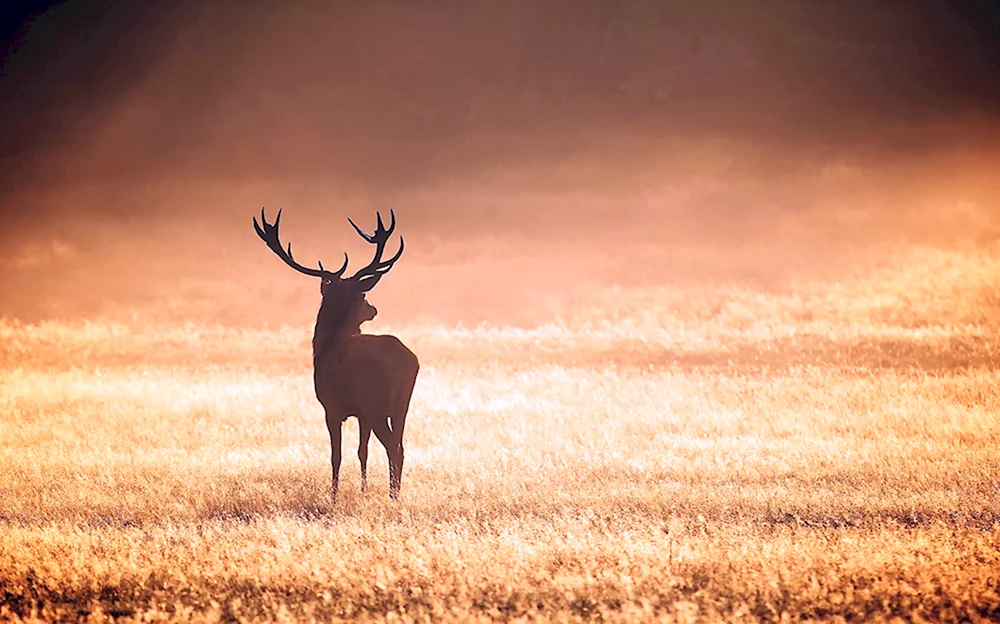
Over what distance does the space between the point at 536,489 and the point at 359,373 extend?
237 centimetres

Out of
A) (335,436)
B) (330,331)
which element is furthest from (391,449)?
(330,331)

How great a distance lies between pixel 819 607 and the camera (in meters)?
8.12

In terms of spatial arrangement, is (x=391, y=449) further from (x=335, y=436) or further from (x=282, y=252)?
(x=282, y=252)

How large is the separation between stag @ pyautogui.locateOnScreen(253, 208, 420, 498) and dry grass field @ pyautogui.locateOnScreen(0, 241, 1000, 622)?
601 mm

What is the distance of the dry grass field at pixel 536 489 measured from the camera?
8.52 m

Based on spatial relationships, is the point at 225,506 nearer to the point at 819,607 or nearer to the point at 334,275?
the point at 334,275

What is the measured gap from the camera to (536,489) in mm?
13289

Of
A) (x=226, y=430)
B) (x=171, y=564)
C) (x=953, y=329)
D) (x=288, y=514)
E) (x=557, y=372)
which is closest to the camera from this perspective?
(x=171, y=564)

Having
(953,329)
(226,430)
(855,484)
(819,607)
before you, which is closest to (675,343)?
(953,329)

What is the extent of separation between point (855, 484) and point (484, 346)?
1579cm

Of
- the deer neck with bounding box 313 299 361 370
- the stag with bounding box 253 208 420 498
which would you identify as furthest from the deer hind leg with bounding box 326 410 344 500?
the deer neck with bounding box 313 299 361 370

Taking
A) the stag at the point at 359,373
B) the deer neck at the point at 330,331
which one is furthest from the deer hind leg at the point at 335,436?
the deer neck at the point at 330,331

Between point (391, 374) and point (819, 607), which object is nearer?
point (819, 607)

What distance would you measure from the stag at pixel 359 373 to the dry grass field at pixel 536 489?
1.97 ft
